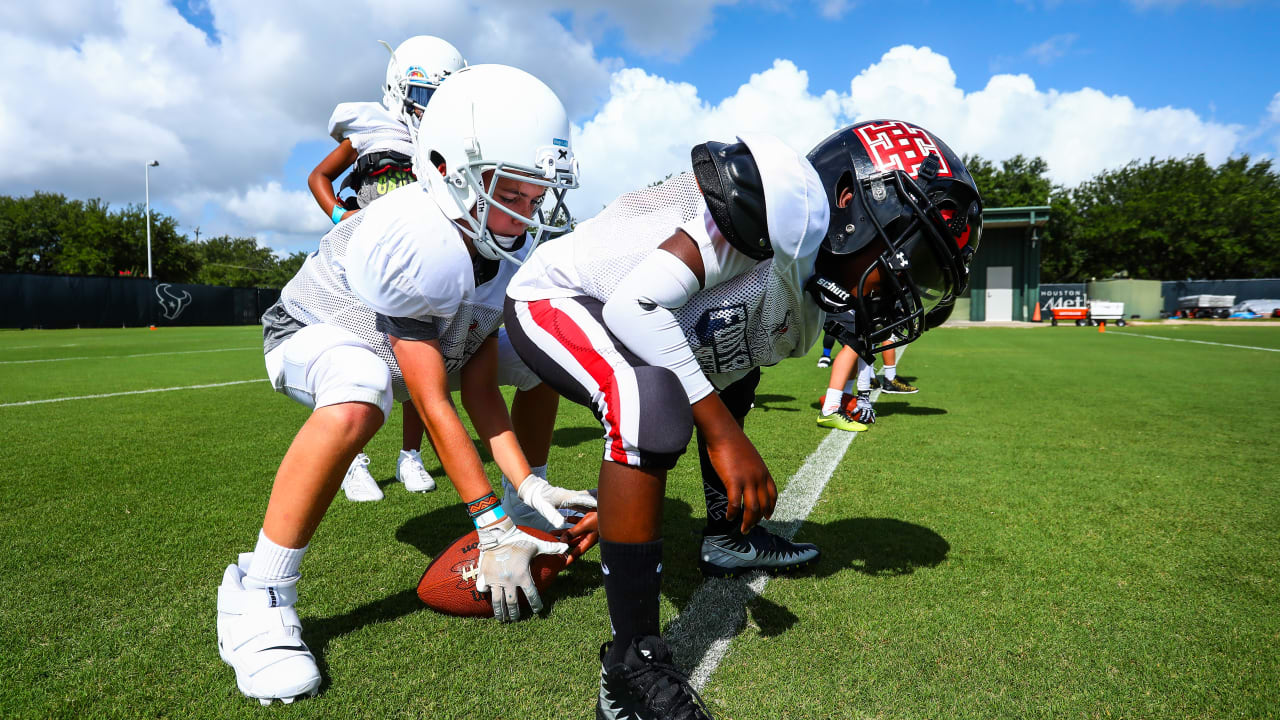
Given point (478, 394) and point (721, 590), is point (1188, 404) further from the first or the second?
point (478, 394)

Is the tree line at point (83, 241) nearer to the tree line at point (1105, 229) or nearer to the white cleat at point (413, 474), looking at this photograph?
the tree line at point (1105, 229)

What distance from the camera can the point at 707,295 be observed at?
184 centimetres

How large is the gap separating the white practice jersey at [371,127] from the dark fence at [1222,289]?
42636 millimetres

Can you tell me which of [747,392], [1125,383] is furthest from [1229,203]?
[747,392]

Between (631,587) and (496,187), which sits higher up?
(496,187)

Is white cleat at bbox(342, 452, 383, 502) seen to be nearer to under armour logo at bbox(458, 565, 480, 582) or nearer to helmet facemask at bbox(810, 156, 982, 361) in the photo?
under armour logo at bbox(458, 565, 480, 582)

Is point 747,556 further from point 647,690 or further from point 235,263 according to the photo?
point 235,263

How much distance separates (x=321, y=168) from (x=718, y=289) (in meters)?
2.76

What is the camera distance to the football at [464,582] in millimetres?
2105

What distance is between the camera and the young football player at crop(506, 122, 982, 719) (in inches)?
63.8

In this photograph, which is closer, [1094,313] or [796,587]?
[796,587]

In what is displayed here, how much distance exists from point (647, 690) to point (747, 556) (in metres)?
0.98

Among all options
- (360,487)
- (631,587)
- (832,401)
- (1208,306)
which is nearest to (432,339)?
(631,587)

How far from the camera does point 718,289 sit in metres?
1.84
